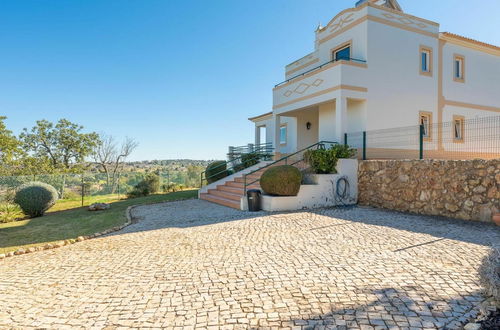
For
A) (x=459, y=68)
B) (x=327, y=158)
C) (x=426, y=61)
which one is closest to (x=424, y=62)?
(x=426, y=61)

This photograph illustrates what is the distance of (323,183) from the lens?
10.9 metres

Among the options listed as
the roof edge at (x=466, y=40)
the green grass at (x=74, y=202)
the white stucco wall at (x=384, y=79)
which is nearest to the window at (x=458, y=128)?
the white stucco wall at (x=384, y=79)

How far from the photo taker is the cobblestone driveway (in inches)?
114

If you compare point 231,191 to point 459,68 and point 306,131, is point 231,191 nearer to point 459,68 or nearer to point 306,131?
point 306,131

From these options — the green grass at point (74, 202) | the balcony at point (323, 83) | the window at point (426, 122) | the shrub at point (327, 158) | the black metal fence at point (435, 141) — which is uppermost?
the balcony at point (323, 83)

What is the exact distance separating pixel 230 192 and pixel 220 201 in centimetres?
85

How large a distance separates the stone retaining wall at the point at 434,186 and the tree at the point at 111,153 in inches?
1236

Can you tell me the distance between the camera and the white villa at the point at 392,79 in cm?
1257

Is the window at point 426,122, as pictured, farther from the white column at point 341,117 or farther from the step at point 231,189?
the step at point 231,189

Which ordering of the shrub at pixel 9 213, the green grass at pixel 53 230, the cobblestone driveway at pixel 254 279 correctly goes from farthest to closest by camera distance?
the shrub at pixel 9 213 → the green grass at pixel 53 230 → the cobblestone driveway at pixel 254 279

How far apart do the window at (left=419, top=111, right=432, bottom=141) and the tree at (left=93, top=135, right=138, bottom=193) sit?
1283 inches

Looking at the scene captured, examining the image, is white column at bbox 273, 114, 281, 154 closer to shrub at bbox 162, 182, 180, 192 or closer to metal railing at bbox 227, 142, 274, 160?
metal railing at bbox 227, 142, 274, 160

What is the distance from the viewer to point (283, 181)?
1013 centimetres

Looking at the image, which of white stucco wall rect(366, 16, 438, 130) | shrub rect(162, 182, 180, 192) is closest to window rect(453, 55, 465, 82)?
white stucco wall rect(366, 16, 438, 130)
